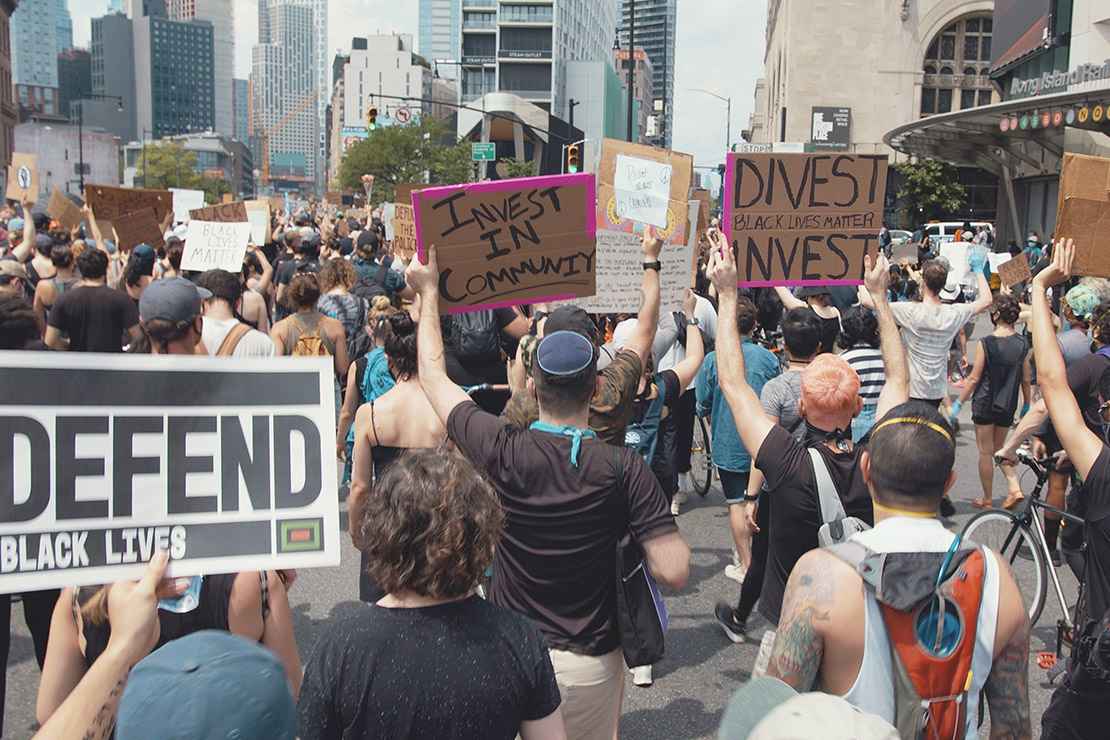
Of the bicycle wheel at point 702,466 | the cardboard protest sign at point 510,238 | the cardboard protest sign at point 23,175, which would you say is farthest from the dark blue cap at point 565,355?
the cardboard protest sign at point 23,175

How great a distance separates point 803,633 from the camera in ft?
8.14

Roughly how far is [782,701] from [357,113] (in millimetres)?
181801

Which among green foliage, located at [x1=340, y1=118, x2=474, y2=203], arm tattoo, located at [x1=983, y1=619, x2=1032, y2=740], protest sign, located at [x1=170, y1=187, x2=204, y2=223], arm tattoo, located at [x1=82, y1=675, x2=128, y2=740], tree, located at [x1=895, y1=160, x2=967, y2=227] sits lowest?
arm tattoo, located at [x1=983, y1=619, x2=1032, y2=740]

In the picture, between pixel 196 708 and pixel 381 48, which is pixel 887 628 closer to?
pixel 196 708

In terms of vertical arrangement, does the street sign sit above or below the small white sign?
above

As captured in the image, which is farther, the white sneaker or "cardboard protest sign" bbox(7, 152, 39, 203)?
"cardboard protest sign" bbox(7, 152, 39, 203)

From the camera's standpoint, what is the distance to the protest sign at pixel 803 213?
17.7ft

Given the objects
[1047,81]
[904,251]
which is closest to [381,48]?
[1047,81]

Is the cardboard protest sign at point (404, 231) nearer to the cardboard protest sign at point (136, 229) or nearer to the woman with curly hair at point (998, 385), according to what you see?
the cardboard protest sign at point (136, 229)

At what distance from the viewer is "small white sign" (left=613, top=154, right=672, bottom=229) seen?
5.98 m

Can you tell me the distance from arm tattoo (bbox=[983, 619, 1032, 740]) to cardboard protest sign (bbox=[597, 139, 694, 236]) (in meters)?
3.78

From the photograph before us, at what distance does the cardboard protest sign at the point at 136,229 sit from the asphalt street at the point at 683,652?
17.6 feet

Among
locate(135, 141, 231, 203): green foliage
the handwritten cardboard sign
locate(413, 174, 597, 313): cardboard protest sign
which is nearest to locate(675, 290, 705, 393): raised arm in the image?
locate(413, 174, 597, 313): cardboard protest sign

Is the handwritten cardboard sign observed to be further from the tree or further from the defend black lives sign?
the tree
